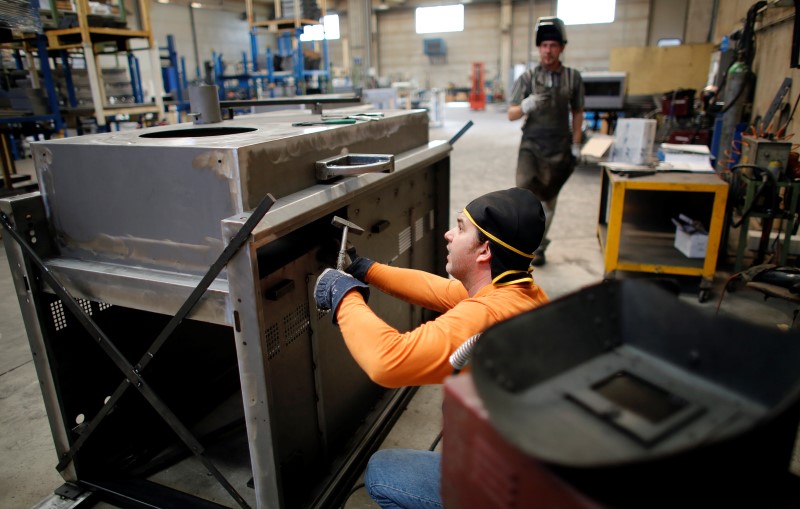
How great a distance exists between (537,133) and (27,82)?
212 inches

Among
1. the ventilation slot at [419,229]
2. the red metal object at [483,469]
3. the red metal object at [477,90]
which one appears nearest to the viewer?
the red metal object at [483,469]

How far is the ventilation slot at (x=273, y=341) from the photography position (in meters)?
1.27

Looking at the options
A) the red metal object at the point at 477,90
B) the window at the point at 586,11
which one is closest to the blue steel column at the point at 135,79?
the red metal object at the point at 477,90

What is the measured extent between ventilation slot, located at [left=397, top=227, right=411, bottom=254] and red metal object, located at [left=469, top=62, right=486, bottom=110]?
43.7 ft

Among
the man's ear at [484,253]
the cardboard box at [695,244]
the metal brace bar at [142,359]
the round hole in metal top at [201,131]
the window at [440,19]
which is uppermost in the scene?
the window at [440,19]

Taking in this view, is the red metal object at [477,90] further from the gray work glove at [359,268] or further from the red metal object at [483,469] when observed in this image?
the red metal object at [483,469]

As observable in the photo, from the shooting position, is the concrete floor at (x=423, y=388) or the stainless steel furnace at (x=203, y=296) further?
the concrete floor at (x=423, y=388)

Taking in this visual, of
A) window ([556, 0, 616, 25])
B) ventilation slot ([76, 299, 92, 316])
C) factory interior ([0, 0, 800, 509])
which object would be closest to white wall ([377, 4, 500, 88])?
window ([556, 0, 616, 25])

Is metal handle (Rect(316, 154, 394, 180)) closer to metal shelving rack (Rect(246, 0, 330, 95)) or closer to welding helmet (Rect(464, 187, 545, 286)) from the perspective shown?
welding helmet (Rect(464, 187, 545, 286))

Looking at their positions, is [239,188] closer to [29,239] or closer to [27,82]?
[29,239]

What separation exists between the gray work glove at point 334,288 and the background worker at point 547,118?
8.25 ft

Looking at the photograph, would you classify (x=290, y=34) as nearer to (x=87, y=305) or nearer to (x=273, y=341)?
(x=87, y=305)

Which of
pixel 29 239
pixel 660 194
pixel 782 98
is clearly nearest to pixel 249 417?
pixel 29 239

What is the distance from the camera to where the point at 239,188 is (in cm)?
114
